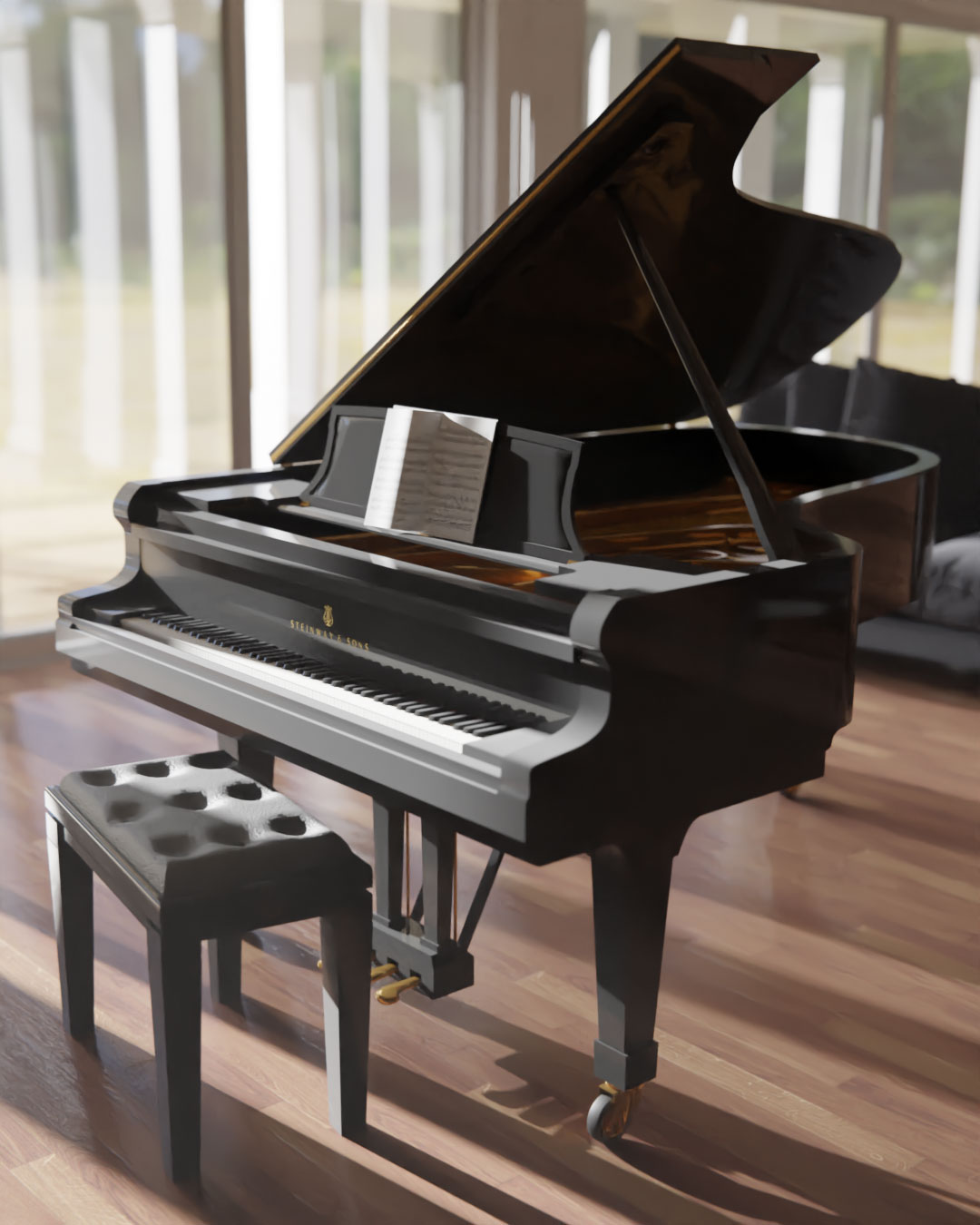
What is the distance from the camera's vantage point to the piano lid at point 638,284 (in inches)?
90.4

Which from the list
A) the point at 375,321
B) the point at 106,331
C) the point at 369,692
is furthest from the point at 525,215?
the point at 375,321

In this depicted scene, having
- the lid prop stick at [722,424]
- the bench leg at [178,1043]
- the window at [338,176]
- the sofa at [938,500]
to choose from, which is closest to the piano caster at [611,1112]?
the bench leg at [178,1043]

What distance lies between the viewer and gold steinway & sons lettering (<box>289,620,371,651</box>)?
2469 mm

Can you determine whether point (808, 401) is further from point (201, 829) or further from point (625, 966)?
point (201, 829)

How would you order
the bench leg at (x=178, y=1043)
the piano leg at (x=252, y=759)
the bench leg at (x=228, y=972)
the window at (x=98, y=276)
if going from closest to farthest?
the bench leg at (x=178, y=1043) < the bench leg at (x=228, y=972) < the piano leg at (x=252, y=759) < the window at (x=98, y=276)

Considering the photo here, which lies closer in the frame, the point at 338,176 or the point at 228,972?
the point at 228,972

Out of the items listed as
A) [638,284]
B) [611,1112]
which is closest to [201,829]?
[611,1112]

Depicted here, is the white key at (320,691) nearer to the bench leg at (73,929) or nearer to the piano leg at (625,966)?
the piano leg at (625,966)

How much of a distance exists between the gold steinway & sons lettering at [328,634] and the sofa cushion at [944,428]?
129 inches

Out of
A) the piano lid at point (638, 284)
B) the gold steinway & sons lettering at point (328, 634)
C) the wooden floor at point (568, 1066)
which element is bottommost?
the wooden floor at point (568, 1066)

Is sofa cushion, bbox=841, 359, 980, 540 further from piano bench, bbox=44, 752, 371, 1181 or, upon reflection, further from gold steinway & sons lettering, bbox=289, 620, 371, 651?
piano bench, bbox=44, 752, 371, 1181

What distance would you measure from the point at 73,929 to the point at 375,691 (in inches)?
Answer: 30.0

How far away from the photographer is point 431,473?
2.46 meters

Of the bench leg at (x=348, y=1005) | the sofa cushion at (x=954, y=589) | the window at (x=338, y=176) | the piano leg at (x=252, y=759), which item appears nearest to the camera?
the bench leg at (x=348, y=1005)
